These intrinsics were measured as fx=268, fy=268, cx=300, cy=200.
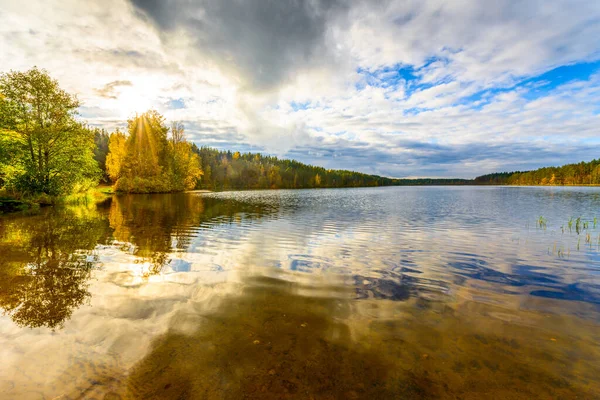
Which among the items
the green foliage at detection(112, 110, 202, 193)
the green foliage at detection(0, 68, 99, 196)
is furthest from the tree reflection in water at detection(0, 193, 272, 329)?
the green foliage at detection(112, 110, 202, 193)

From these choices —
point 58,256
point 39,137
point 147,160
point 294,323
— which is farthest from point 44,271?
point 147,160

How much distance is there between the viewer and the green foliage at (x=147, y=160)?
219 feet

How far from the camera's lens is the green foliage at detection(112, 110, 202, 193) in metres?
66.6

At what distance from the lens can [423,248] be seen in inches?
603

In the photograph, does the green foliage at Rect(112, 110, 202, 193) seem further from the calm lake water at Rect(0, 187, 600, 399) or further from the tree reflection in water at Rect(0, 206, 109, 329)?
the calm lake water at Rect(0, 187, 600, 399)

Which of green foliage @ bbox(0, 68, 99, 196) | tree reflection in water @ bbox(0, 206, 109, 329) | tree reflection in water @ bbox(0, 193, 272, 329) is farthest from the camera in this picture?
green foliage @ bbox(0, 68, 99, 196)

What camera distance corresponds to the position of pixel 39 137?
110 feet

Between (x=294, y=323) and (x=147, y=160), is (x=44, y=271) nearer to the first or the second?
(x=294, y=323)

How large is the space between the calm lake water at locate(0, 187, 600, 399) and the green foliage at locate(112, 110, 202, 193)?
5879 cm

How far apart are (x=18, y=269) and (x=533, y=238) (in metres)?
27.8

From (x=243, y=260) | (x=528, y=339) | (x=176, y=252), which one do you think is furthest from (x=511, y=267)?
(x=176, y=252)

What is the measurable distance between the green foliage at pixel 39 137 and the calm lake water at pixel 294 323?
24722 millimetres

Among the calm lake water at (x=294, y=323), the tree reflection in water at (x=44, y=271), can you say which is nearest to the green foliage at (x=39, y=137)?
the tree reflection in water at (x=44, y=271)

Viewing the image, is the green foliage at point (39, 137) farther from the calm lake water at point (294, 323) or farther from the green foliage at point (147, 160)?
the green foliage at point (147, 160)
